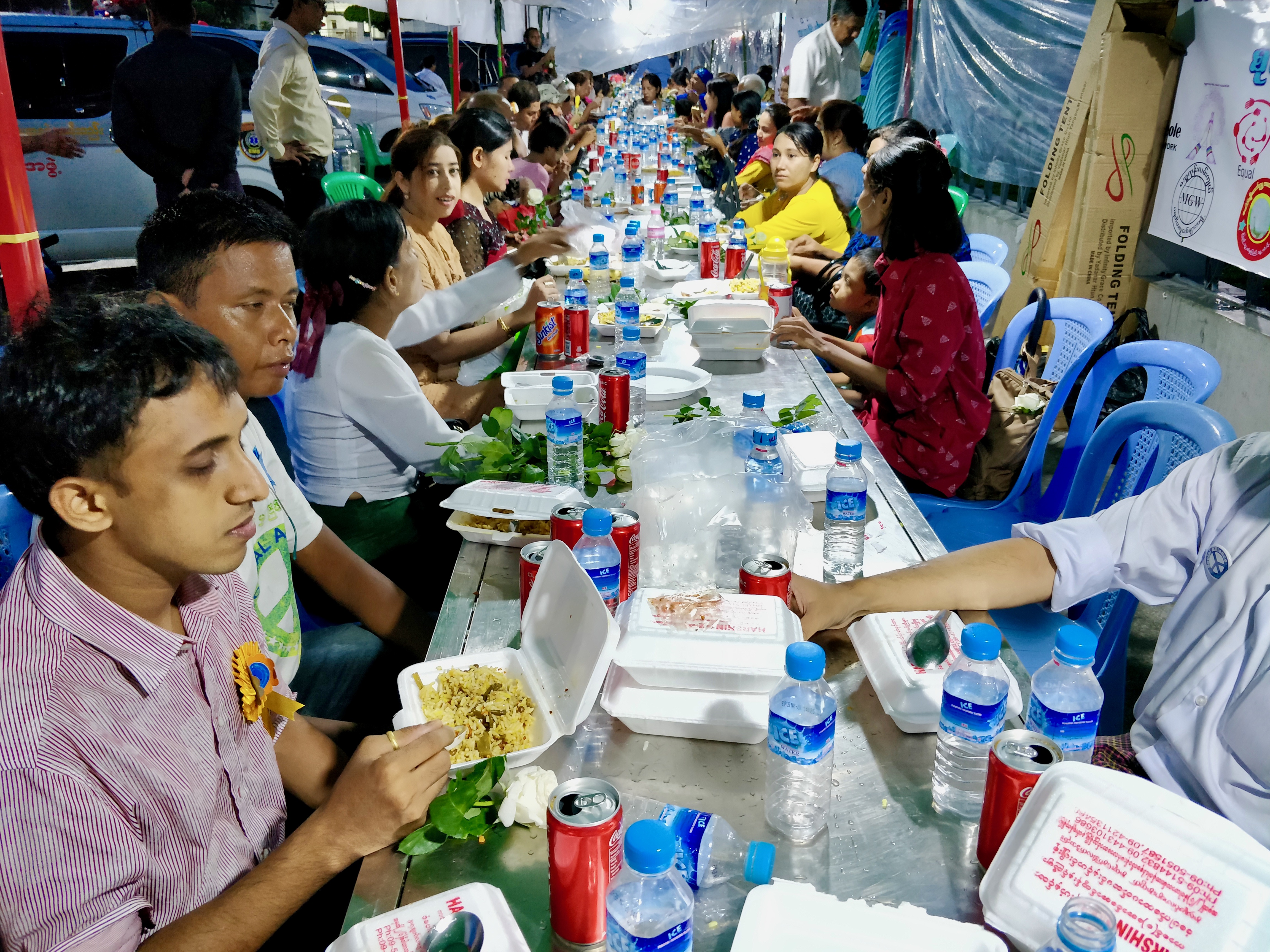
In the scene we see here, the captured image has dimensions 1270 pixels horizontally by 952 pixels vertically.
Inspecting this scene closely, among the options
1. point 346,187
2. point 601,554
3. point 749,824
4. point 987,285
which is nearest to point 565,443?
point 601,554

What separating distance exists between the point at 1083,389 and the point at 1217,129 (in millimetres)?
2613

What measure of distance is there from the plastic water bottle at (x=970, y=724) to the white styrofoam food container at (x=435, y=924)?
588mm

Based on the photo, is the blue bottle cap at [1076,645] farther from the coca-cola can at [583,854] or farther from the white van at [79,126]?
the white van at [79,126]

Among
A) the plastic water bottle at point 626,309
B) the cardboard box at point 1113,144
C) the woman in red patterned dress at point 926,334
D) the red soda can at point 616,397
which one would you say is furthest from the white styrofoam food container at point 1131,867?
the cardboard box at point 1113,144

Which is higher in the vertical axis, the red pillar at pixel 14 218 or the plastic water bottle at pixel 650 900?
the red pillar at pixel 14 218

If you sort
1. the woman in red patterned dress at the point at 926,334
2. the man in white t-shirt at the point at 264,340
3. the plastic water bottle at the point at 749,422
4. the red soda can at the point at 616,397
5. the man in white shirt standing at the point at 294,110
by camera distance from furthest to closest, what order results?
1. the man in white shirt standing at the point at 294,110
2. the woman in red patterned dress at the point at 926,334
3. the red soda can at the point at 616,397
4. the plastic water bottle at the point at 749,422
5. the man in white t-shirt at the point at 264,340

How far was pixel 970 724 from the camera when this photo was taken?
1.21 meters

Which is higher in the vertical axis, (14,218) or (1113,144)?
(1113,144)

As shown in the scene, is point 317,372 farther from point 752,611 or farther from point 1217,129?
point 1217,129

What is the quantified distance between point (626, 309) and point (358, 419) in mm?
1110

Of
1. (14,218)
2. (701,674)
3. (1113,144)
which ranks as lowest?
(701,674)

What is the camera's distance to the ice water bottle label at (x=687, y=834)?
3.54 ft

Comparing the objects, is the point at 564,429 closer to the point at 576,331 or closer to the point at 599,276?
the point at 576,331

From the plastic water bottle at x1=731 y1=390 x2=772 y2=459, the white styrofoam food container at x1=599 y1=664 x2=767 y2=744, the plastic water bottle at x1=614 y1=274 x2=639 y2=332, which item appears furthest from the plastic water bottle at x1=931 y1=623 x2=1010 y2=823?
the plastic water bottle at x1=614 y1=274 x2=639 y2=332
